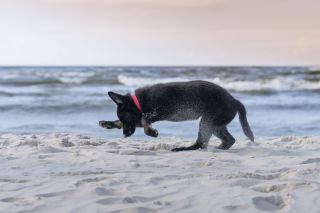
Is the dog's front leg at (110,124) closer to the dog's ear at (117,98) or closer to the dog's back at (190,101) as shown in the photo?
the dog's ear at (117,98)

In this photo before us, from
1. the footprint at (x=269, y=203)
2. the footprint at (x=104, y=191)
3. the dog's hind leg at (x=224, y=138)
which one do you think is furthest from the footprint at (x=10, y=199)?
the dog's hind leg at (x=224, y=138)

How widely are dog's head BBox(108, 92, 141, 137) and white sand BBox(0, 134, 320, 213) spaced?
0.79 feet

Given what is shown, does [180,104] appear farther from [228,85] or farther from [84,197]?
[228,85]

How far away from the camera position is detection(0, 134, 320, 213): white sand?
3498 mm

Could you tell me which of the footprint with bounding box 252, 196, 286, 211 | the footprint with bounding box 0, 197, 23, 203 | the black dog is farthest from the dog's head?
the footprint with bounding box 252, 196, 286, 211

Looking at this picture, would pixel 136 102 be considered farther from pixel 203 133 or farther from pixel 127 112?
pixel 203 133

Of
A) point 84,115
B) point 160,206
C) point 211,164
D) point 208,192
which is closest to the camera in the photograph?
point 160,206

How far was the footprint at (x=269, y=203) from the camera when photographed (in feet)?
11.4

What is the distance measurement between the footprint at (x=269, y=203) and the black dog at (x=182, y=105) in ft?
7.59

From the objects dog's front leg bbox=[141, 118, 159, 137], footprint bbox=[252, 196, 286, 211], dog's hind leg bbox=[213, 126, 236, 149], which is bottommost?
dog's hind leg bbox=[213, 126, 236, 149]

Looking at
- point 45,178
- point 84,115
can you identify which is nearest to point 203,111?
point 45,178

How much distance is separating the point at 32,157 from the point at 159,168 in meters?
1.29

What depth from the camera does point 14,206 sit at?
3.46m

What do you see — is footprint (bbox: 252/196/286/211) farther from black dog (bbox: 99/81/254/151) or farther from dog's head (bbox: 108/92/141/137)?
dog's head (bbox: 108/92/141/137)
